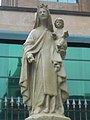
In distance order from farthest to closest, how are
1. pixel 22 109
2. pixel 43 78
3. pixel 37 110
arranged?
pixel 22 109
pixel 43 78
pixel 37 110

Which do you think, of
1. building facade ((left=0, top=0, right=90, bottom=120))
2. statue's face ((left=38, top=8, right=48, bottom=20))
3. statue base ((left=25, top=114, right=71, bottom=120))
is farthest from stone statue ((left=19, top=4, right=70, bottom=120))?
building facade ((left=0, top=0, right=90, bottom=120))

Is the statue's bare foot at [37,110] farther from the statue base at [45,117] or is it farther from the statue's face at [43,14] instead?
the statue's face at [43,14]

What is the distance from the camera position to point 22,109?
2866cm

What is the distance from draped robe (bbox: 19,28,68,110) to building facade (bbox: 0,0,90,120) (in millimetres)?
18476

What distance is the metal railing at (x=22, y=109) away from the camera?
2841cm

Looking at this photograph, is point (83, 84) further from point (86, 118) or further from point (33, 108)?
point (33, 108)

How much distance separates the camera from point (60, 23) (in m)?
10.9

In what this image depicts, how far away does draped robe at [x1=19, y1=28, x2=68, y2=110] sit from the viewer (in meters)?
10.2

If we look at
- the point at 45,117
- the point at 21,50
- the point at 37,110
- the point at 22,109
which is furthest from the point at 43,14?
the point at 21,50

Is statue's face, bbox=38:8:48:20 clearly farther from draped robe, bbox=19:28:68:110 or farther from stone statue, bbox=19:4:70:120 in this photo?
draped robe, bbox=19:28:68:110

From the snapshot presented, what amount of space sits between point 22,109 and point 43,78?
1856 cm

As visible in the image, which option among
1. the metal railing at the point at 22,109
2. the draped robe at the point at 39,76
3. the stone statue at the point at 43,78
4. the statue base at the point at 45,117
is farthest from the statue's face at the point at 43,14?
the metal railing at the point at 22,109

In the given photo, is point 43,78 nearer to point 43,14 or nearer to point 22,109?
point 43,14

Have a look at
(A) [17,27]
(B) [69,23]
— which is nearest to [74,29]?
(B) [69,23]
